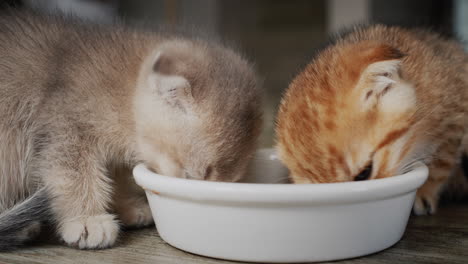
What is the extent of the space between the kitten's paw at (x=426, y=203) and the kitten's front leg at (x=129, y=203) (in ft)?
2.22

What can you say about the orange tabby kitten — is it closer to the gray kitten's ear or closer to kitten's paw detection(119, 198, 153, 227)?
the gray kitten's ear

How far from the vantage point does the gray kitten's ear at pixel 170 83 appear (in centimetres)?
108

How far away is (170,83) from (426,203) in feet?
2.39

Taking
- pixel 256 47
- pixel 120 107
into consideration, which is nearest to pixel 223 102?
pixel 120 107

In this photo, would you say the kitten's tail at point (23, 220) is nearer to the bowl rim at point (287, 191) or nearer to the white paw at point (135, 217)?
the white paw at point (135, 217)

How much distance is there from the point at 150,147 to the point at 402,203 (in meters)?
0.55

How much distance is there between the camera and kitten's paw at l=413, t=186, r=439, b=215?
4.37 ft

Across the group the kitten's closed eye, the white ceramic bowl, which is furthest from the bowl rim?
the kitten's closed eye

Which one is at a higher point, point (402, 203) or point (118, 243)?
point (402, 203)

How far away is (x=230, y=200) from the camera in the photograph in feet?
2.98

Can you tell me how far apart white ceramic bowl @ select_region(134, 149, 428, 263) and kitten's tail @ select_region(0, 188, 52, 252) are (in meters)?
0.28

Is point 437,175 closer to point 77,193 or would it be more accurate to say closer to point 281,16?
point 77,193

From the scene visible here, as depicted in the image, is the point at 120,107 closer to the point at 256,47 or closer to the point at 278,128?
the point at 278,128

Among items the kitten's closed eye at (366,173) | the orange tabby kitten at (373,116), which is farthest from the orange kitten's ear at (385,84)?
the kitten's closed eye at (366,173)
